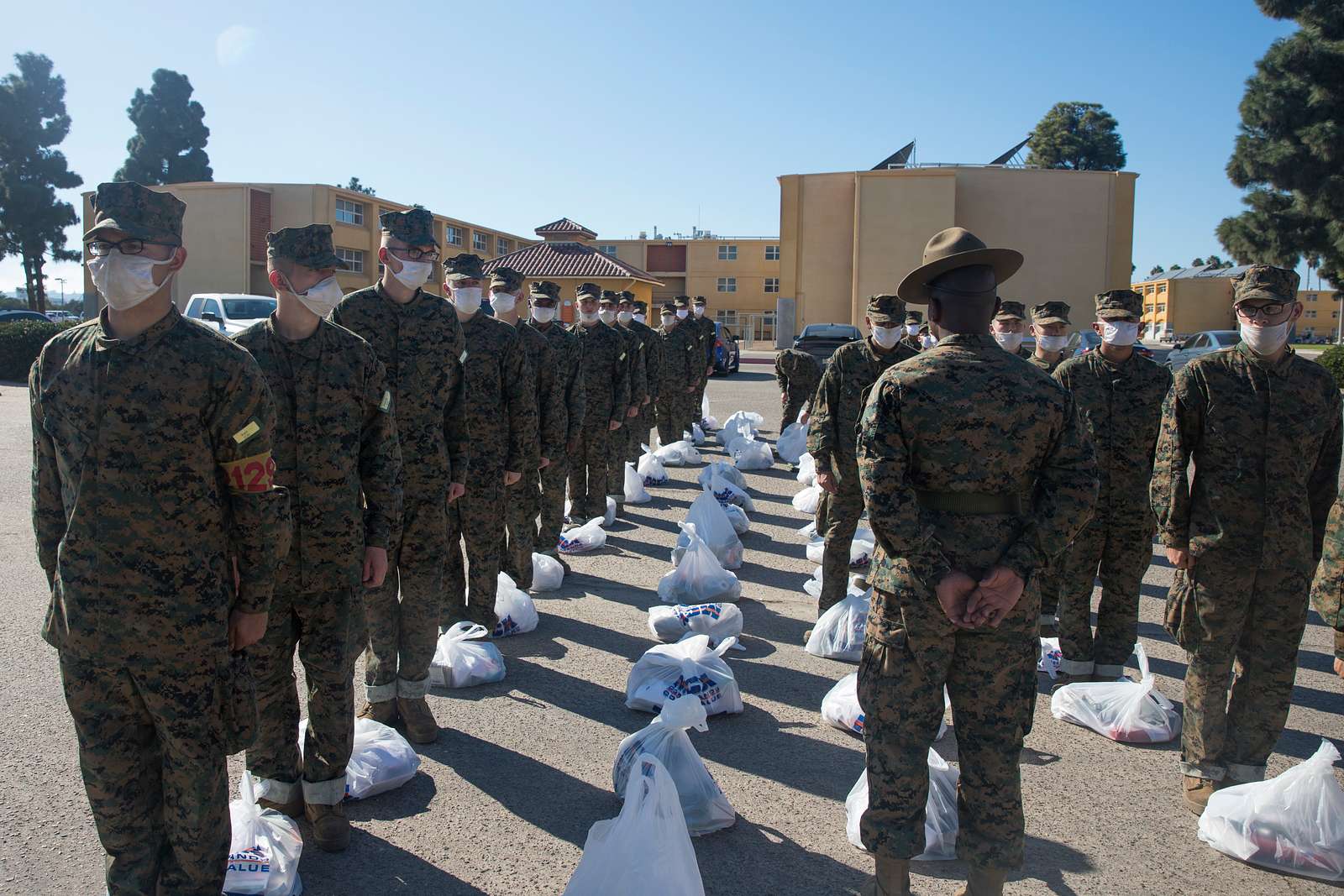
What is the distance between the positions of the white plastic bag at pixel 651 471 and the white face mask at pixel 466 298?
5.82 meters

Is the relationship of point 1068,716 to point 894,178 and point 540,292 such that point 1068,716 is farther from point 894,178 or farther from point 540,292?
point 894,178

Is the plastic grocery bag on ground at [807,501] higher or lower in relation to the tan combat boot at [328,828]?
higher

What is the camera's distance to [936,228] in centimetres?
3916

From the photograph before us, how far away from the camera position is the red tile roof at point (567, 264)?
35.5 meters

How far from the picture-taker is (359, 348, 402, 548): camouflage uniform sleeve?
344cm

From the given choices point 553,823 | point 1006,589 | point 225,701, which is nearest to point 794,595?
point 553,823

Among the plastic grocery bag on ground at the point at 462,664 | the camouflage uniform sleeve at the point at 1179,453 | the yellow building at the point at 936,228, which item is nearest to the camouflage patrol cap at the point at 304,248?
the plastic grocery bag on ground at the point at 462,664

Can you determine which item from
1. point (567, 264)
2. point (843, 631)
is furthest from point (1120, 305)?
point (567, 264)

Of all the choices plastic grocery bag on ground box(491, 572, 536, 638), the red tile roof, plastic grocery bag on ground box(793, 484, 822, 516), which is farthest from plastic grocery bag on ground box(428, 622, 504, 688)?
the red tile roof

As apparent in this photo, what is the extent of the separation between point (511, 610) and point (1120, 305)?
407 cm

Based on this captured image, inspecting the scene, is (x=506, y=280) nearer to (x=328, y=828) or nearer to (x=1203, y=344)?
(x=328, y=828)

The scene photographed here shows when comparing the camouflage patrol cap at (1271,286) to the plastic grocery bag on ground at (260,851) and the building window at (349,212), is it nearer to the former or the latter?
the plastic grocery bag on ground at (260,851)

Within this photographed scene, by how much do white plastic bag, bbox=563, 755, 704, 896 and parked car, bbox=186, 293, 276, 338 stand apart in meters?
20.4

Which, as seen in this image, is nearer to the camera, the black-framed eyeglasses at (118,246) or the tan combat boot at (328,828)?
the black-framed eyeglasses at (118,246)
